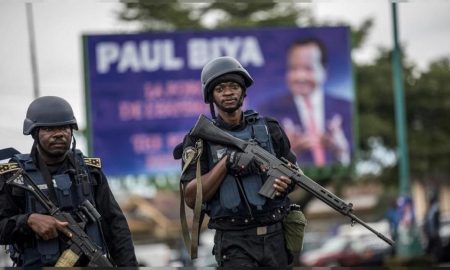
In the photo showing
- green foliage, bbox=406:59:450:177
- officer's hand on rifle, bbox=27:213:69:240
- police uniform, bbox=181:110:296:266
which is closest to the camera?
officer's hand on rifle, bbox=27:213:69:240

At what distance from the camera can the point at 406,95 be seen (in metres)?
38.8

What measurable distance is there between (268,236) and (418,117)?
110 feet

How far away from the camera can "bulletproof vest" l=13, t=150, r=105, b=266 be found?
582cm

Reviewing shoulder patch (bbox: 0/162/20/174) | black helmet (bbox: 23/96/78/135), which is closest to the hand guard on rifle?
black helmet (bbox: 23/96/78/135)

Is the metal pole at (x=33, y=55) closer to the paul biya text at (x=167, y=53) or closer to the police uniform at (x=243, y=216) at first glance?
the paul biya text at (x=167, y=53)

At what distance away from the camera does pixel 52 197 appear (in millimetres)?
5902

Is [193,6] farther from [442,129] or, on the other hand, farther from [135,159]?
[135,159]

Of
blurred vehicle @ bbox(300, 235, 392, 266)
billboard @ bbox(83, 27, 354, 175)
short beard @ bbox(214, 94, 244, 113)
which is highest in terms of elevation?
short beard @ bbox(214, 94, 244, 113)

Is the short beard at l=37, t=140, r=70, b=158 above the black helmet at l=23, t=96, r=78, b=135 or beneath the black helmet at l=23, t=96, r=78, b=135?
beneath

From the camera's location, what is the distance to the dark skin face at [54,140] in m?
5.89

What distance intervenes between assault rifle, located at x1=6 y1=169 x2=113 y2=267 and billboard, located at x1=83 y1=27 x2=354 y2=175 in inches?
711

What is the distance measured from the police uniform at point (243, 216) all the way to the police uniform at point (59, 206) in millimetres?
470

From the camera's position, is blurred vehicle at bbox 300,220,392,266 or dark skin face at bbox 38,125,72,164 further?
blurred vehicle at bbox 300,220,392,266

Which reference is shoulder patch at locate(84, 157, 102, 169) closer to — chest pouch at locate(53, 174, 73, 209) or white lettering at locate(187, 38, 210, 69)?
chest pouch at locate(53, 174, 73, 209)
